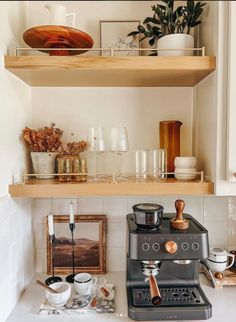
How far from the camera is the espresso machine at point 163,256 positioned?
2.81 feet

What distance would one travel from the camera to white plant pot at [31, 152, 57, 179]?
3.35 ft

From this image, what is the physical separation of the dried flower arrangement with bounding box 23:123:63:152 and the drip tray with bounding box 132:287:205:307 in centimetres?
64

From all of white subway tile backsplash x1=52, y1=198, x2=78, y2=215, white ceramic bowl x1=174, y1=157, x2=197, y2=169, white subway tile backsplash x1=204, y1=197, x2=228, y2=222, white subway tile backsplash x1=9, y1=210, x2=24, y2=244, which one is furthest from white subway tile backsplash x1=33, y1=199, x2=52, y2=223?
white subway tile backsplash x1=204, y1=197, x2=228, y2=222

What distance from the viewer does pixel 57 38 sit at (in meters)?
0.92

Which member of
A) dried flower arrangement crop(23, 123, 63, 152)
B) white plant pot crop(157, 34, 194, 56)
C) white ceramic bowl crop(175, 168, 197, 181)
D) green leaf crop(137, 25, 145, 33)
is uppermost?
green leaf crop(137, 25, 145, 33)

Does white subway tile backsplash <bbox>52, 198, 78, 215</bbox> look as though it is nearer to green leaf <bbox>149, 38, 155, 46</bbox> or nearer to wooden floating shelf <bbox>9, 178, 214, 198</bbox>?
wooden floating shelf <bbox>9, 178, 214, 198</bbox>

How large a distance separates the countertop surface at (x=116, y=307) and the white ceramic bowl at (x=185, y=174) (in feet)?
1.59

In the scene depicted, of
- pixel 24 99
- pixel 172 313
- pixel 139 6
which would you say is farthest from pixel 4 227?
pixel 139 6

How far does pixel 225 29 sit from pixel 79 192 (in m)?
0.75

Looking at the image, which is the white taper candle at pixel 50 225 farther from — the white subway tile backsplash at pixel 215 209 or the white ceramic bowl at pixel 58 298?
the white subway tile backsplash at pixel 215 209

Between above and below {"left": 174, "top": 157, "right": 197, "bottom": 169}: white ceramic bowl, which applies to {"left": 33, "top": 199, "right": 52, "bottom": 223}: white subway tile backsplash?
below

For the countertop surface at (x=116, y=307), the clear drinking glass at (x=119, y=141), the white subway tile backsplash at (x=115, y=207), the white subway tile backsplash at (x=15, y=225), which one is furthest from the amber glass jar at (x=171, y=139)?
the white subway tile backsplash at (x=15, y=225)

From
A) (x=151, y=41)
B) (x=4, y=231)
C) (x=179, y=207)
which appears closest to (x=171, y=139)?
(x=179, y=207)

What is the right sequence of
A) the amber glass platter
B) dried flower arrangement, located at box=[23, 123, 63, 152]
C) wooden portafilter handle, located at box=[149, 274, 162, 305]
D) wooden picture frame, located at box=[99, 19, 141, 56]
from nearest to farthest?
1. wooden portafilter handle, located at box=[149, 274, 162, 305]
2. the amber glass platter
3. dried flower arrangement, located at box=[23, 123, 63, 152]
4. wooden picture frame, located at box=[99, 19, 141, 56]
